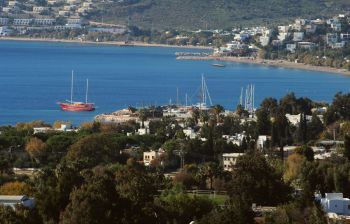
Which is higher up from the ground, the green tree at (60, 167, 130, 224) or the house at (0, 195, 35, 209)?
the green tree at (60, 167, 130, 224)

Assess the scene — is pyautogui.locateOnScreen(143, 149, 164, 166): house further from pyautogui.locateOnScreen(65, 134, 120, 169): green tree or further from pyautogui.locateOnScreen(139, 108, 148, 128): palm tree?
pyautogui.locateOnScreen(139, 108, 148, 128): palm tree

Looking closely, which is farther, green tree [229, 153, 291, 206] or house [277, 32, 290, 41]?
house [277, 32, 290, 41]

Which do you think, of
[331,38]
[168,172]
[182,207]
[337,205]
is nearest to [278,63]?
[331,38]

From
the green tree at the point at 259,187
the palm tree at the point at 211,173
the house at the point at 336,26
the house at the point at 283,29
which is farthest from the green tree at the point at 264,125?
the house at the point at 336,26

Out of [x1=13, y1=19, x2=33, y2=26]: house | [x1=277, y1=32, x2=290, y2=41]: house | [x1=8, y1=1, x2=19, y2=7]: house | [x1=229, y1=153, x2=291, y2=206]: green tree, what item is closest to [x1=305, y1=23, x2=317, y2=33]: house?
[x1=277, y1=32, x2=290, y2=41]: house

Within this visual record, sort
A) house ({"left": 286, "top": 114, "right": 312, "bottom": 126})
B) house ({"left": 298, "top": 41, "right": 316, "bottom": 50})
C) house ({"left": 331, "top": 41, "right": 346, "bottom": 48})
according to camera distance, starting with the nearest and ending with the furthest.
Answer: house ({"left": 286, "top": 114, "right": 312, "bottom": 126})
house ({"left": 298, "top": 41, "right": 316, "bottom": 50})
house ({"left": 331, "top": 41, "right": 346, "bottom": 48})
